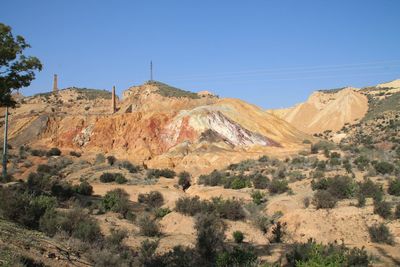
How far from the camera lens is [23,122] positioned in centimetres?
6481

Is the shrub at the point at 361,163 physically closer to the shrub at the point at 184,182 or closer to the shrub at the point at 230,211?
the shrub at the point at 184,182

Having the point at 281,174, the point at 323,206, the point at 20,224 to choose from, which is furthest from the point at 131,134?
the point at 20,224

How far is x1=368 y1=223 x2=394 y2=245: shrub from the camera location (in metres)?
16.1

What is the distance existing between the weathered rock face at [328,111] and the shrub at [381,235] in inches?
3097

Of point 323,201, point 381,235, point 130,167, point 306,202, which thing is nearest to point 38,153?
point 130,167

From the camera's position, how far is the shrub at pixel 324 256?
36.3ft

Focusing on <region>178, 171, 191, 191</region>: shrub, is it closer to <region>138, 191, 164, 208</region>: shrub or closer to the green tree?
<region>138, 191, 164, 208</region>: shrub

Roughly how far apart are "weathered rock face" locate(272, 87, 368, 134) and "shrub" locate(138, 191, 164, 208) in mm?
71780

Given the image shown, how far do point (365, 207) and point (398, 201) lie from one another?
258 centimetres

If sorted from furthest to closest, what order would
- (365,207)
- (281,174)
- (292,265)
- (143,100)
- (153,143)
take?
(143,100) → (153,143) → (281,174) → (365,207) → (292,265)

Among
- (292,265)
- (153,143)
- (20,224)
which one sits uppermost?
(153,143)

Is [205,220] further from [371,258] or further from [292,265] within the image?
[371,258]

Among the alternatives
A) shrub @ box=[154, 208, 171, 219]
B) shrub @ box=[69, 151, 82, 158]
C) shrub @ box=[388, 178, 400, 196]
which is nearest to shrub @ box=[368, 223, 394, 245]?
shrub @ box=[388, 178, 400, 196]

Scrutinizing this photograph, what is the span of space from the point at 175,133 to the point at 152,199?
27490 mm
